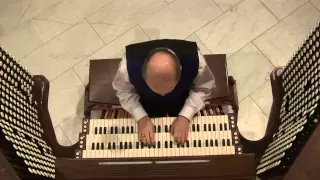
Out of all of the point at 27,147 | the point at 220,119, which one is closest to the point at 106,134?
the point at 27,147

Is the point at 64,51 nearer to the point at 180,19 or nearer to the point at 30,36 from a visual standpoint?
the point at 30,36

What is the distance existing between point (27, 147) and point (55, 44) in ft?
3.98

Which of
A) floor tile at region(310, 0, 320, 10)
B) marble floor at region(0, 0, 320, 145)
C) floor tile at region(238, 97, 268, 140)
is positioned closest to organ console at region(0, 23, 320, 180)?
floor tile at region(238, 97, 268, 140)

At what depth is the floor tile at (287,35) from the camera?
3.19 meters

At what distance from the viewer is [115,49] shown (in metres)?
3.27

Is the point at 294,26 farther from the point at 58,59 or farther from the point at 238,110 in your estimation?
the point at 58,59

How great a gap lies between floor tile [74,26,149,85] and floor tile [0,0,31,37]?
0.60m

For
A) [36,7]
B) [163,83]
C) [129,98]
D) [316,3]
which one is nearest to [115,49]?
[36,7]

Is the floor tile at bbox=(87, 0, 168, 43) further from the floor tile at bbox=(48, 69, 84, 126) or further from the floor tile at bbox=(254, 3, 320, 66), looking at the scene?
the floor tile at bbox=(254, 3, 320, 66)

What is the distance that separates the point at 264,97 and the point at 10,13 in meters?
1.91

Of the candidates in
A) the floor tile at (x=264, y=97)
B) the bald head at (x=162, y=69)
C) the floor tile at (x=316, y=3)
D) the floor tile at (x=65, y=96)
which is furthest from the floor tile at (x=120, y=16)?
the bald head at (x=162, y=69)

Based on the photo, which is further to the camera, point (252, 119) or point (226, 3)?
point (226, 3)

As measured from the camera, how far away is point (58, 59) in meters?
3.27

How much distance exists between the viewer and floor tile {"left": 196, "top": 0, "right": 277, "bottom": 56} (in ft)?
10.6
